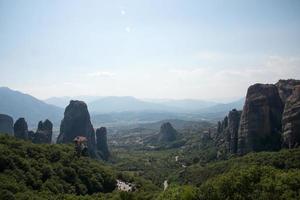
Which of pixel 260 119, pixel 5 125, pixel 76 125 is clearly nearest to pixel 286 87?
pixel 260 119

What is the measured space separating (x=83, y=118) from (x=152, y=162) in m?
34.6

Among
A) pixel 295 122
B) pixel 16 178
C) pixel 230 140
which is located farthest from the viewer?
pixel 230 140

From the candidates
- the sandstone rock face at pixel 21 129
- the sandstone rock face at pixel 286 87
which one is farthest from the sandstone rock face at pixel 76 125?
the sandstone rock face at pixel 286 87

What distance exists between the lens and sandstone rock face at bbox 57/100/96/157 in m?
165

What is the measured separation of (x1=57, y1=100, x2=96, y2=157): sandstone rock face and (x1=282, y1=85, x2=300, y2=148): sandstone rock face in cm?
8194

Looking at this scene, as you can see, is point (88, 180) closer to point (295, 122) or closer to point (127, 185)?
point (127, 185)

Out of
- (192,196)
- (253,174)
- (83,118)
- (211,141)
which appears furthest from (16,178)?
(211,141)

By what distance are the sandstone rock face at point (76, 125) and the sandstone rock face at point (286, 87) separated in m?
76.2

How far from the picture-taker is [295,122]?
102 metres

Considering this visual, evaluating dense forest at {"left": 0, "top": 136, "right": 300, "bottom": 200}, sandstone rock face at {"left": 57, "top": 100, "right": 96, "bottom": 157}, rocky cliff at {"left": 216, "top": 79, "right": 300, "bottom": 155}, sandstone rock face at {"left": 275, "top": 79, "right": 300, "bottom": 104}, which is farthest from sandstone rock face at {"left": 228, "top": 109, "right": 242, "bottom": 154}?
sandstone rock face at {"left": 57, "top": 100, "right": 96, "bottom": 157}

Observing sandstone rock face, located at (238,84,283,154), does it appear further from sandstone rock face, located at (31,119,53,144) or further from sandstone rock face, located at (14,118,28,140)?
sandstone rock face, located at (14,118,28,140)

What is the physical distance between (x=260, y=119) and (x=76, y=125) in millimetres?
79734

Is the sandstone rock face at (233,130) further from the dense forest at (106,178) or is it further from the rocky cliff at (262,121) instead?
the dense forest at (106,178)

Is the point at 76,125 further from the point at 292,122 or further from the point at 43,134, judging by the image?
the point at 292,122
